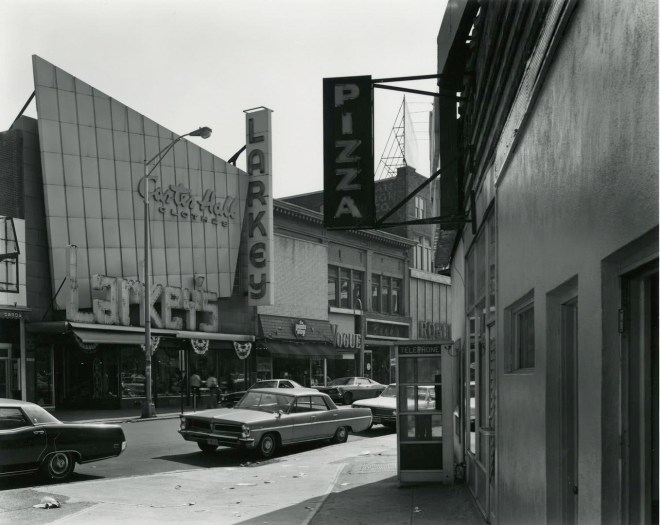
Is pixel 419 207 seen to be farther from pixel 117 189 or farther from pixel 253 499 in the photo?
pixel 253 499

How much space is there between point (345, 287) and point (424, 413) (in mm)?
Result: 34683

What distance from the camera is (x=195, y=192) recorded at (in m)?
33.7

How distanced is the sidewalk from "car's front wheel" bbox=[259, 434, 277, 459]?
1.58 meters

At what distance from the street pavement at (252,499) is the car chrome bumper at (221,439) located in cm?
107

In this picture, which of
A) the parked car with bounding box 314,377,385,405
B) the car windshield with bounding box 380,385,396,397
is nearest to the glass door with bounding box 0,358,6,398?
the parked car with bounding box 314,377,385,405

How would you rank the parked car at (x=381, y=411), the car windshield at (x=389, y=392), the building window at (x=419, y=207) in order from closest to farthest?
the parked car at (x=381, y=411)
the car windshield at (x=389, y=392)
the building window at (x=419, y=207)

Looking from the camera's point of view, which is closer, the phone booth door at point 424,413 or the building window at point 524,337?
the building window at point 524,337

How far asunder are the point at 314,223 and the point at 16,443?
31.2 metres

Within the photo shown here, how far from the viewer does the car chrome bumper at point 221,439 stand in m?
15.2

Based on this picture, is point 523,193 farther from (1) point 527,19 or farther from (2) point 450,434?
(2) point 450,434

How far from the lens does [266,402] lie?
1698 centimetres

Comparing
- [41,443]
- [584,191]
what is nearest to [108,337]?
[41,443]

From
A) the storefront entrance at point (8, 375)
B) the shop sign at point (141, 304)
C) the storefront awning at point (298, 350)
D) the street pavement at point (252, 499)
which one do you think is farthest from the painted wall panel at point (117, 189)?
the street pavement at point (252, 499)

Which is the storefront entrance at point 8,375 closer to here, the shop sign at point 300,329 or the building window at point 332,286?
the shop sign at point 300,329
